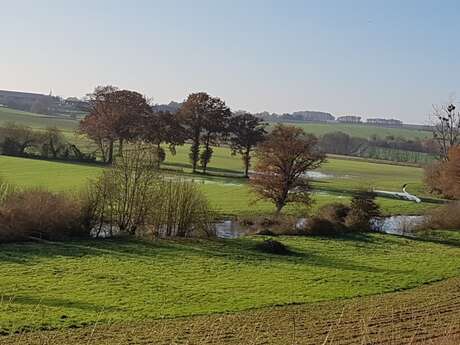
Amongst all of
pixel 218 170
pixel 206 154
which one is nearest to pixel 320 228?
pixel 206 154

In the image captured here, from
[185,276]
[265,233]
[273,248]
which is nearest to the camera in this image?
[185,276]

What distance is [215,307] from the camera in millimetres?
25281

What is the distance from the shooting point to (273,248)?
40.8 meters

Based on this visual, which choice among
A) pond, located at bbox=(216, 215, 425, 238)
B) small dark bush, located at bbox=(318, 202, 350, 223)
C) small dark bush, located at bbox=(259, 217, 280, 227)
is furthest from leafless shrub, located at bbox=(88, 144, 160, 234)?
small dark bush, located at bbox=(318, 202, 350, 223)

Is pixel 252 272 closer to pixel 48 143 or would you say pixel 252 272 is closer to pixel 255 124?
pixel 255 124

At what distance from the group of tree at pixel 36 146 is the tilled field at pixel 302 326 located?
245 feet

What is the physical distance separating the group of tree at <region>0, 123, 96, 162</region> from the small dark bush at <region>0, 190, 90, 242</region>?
53620 mm

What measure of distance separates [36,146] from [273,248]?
65.1 meters

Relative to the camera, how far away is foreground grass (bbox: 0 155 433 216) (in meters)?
63.6

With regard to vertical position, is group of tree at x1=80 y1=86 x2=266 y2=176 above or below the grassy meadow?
above

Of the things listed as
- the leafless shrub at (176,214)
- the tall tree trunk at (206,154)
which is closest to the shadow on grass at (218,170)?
the tall tree trunk at (206,154)

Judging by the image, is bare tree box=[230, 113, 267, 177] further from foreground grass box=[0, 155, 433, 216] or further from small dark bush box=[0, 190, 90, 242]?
small dark bush box=[0, 190, 90, 242]

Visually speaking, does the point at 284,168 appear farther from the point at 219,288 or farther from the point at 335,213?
the point at 219,288

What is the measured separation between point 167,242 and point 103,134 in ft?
174
